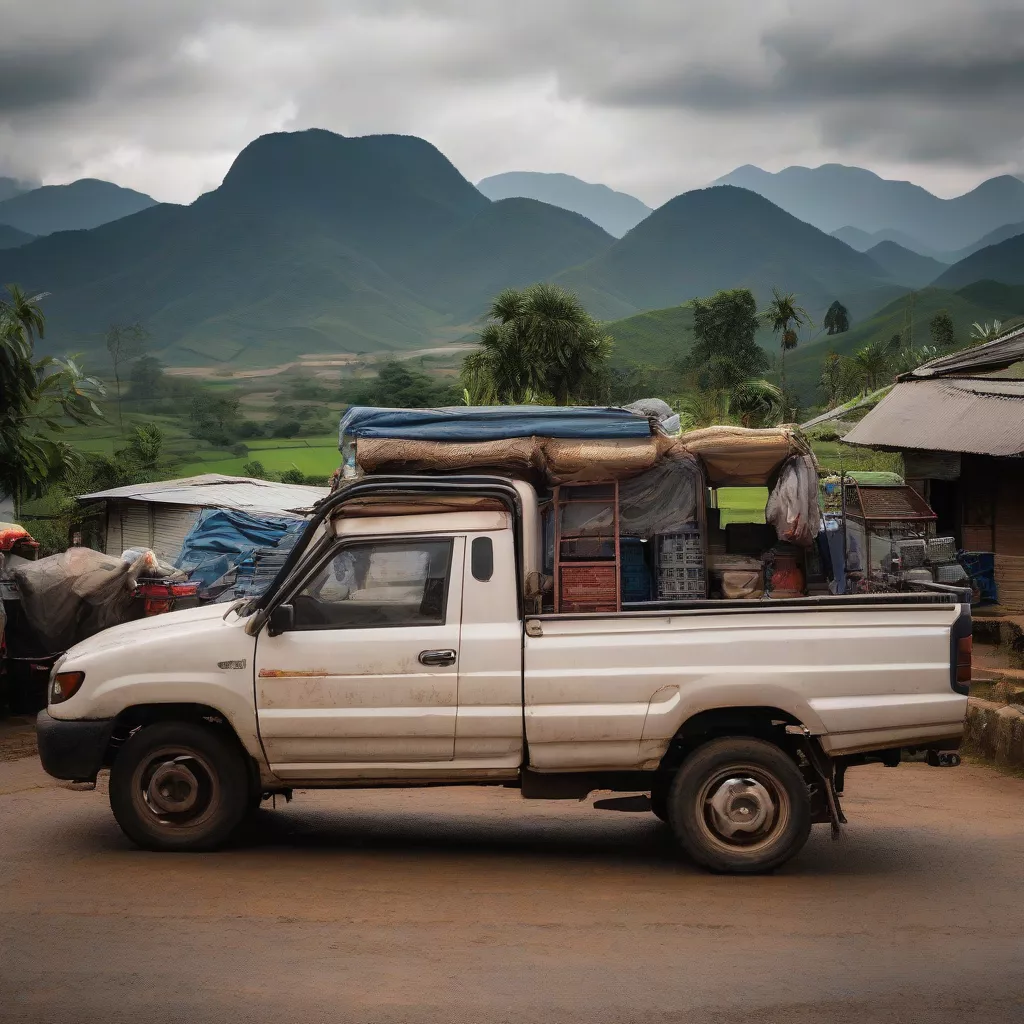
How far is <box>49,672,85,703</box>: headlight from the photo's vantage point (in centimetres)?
676

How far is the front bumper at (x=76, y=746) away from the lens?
22.0 ft

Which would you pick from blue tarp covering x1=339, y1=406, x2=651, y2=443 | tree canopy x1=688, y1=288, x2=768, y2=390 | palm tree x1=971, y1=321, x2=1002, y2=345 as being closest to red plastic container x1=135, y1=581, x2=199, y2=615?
blue tarp covering x1=339, y1=406, x2=651, y2=443

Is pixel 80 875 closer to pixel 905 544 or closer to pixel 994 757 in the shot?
pixel 994 757

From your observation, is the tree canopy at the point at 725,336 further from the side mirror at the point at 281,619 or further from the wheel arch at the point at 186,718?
the side mirror at the point at 281,619

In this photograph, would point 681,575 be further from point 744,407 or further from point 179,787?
point 744,407

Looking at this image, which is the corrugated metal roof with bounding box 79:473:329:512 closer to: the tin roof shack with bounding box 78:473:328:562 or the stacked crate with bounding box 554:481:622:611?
the tin roof shack with bounding box 78:473:328:562

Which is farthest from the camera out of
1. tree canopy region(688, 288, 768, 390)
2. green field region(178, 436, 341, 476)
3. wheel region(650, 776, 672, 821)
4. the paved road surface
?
green field region(178, 436, 341, 476)

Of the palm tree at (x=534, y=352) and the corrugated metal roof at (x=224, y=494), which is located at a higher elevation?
the palm tree at (x=534, y=352)

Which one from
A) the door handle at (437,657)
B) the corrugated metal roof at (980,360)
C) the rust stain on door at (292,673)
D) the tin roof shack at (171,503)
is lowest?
the rust stain on door at (292,673)

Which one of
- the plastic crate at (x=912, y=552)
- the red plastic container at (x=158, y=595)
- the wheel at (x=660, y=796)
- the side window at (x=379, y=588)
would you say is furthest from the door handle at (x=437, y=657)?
the plastic crate at (x=912, y=552)

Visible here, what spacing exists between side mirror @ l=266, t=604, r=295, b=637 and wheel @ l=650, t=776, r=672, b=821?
232cm

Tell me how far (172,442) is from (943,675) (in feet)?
446

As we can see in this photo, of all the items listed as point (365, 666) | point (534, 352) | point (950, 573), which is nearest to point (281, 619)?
point (365, 666)

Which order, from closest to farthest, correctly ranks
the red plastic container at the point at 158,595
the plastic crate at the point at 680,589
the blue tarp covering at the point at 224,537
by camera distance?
the plastic crate at the point at 680,589 → the red plastic container at the point at 158,595 → the blue tarp covering at the point at 224,537
